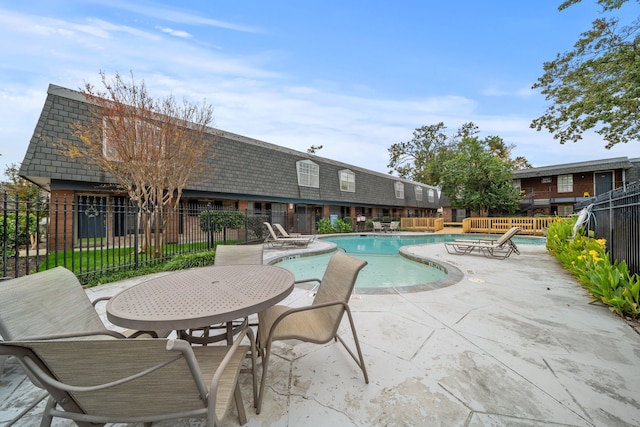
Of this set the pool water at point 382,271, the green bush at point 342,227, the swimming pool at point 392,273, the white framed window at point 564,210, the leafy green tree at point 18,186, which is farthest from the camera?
the white framed window at point 564,210

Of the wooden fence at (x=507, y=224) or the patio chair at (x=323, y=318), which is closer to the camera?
the patio chair at (x=323, y=318)

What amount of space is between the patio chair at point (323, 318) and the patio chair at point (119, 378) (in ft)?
2.29

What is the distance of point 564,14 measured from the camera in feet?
24.2

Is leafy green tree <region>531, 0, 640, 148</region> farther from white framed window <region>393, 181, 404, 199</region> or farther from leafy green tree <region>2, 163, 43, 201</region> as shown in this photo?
leafy green tree <region>2, 163, 43, 201</region>

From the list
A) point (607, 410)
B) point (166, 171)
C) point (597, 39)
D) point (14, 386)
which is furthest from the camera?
point (597, 39)

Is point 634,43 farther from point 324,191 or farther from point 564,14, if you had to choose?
point 324,191

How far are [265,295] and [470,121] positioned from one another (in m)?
35.5

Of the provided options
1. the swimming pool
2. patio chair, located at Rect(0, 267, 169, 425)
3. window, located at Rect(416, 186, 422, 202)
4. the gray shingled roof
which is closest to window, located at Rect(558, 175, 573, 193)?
window, located at Rect(416, 186, 422, 202)

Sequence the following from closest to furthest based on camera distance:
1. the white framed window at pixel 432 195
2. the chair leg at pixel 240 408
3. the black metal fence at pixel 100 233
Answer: the chair leg at pixel 240 408, the black metal fence at pixel 100 233, the white framed window at pixel 432 195

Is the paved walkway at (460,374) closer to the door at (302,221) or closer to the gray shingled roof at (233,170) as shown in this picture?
the gray shingled roof at (233,170)

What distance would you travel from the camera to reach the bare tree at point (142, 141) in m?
6.44

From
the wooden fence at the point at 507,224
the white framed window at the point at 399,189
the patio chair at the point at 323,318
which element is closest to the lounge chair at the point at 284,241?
the patio chair at the point at 323,318

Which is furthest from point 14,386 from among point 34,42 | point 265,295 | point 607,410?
point 34,42

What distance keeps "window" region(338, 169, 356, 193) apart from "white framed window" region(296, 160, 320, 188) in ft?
7.90
